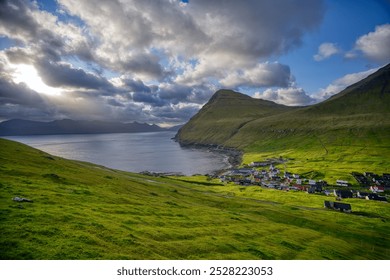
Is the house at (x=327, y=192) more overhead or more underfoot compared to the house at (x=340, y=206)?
more underfoot

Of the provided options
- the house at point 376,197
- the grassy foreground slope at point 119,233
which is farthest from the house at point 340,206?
the grassy foreground slope at point 119,233

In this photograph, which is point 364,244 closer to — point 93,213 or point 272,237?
point 272,237

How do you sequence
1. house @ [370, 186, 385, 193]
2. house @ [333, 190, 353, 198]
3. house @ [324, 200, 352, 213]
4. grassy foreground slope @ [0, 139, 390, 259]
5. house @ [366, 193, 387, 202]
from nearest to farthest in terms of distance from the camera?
grassy foreground slope @ [0, 139, 390, 259]
house @ [324, 200, 352, 213]
house @ [366, 193, 387, 202]
house @ [333, 190, 353, 198]
house @ [370, 186, 385, 193]

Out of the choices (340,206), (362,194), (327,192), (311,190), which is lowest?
(327,192)

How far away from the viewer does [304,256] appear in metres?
39.1

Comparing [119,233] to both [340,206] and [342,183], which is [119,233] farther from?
[342,183]

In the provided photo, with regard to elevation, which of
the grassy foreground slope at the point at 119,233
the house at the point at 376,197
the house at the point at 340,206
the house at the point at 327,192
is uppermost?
the grassy foreground slope at the point at 119,233

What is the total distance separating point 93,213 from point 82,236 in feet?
31.4

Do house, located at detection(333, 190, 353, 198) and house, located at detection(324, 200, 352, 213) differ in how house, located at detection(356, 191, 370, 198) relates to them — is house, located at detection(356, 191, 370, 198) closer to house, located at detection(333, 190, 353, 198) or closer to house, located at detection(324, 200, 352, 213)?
house, located at detection(333, 190, 353, 198)

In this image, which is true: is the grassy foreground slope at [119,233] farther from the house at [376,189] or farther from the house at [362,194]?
the house at [376,189]

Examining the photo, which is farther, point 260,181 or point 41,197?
point 260,181

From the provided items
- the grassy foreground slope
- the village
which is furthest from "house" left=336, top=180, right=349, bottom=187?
the grassy foreground slope

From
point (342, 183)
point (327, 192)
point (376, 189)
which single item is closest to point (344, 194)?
point (327, 192)
